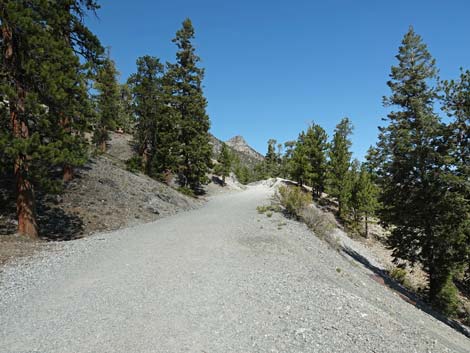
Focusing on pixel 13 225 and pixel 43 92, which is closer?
pixel 43 92

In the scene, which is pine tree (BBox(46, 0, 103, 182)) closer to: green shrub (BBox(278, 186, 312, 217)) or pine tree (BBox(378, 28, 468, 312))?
green shrub (BBox(278, 186, 312, 217))

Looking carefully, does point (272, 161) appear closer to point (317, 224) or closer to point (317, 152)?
point (317, 152)

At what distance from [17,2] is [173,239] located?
908cm

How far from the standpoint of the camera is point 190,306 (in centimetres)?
512

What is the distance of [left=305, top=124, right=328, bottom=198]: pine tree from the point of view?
37.6 m

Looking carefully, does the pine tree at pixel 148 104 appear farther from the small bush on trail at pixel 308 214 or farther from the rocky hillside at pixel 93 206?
the small bush on trail at pixel 308 214

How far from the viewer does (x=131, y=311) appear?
4.92 m

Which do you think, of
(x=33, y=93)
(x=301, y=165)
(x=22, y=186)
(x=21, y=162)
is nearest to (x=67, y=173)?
(x=22, y=186)

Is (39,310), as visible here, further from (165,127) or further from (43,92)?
(165,127)

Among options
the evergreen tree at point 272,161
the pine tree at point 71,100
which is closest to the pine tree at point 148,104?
the pine tree at point 71,100

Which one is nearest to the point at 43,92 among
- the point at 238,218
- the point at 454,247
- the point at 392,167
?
the point at 238,218

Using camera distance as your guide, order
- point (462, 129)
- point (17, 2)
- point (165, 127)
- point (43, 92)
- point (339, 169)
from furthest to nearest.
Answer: point (339, 169) < point (165, 127) < point (462, 129) < point (43, 92) < point (17, 2)

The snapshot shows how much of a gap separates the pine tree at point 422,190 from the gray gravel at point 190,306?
6.76 meters

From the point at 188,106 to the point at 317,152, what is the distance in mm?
19238
